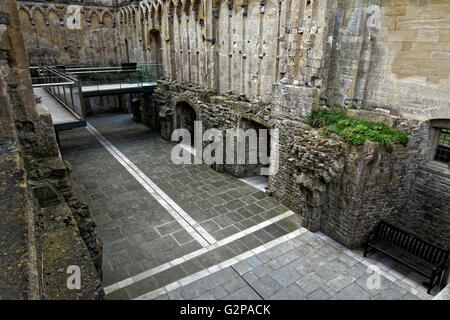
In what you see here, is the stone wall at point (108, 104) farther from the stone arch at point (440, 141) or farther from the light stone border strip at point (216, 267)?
the stone arch at point (440, 141)

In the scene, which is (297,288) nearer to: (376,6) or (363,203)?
(363,203)

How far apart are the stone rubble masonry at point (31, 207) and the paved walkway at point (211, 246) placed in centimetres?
195

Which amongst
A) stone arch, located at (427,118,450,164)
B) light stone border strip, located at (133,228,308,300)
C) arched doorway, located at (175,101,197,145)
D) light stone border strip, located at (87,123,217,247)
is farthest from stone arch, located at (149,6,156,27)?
stone arch, located at (427,118,450,164)

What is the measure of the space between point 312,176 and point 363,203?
4.17 ft

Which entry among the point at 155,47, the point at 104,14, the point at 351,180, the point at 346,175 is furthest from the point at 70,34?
the point at 351,180

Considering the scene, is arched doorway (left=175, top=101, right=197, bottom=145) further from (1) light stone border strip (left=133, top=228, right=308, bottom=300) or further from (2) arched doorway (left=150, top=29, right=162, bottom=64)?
(1) light stone border strip (left=133, top=228, right=308, bottom=300)

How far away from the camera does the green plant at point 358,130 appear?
645 centimetres

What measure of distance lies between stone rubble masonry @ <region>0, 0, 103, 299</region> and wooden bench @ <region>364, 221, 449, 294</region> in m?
5.85

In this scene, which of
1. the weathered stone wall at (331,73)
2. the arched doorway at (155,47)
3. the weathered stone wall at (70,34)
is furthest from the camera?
the weathered stone wall at (70,34)

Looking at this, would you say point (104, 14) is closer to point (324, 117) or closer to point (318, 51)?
point (318, 51)

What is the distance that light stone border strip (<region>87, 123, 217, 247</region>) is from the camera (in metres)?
7.57

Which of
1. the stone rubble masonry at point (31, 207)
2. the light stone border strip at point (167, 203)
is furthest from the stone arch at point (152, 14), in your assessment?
the stone rubble masonry at point (31, 207)

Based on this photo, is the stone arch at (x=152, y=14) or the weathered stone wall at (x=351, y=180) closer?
the weathered stone wall at (x=351, y=180)

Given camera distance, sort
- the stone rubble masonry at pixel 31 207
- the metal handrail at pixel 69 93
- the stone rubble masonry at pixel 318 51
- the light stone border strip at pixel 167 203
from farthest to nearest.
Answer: the metal handrail at pixel 69 93, the light stone border strip at pixel 167 203, the stone rubble masonry at pixel 318 51, the stone rubble masonry at pixel 31 207
